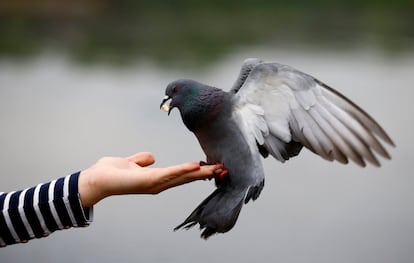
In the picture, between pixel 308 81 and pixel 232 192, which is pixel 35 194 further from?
pixel 308 81

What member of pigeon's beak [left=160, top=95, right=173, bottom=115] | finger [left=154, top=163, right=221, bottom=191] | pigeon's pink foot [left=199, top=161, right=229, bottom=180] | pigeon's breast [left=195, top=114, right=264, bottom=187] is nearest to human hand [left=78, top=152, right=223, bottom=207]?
finger [left=154, top=163, right=221, bottom=191]

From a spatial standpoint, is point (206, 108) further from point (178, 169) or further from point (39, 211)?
point (39, 211)

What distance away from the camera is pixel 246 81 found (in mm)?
2207

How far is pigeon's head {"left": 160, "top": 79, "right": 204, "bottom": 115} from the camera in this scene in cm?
217

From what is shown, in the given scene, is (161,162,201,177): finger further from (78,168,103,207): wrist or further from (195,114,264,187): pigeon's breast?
(195,114,264,187): pigeon's breast

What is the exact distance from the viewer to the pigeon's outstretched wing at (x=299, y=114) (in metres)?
2.19

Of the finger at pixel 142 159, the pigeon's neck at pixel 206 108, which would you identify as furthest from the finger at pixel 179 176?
the pigeon's neck at pixel 206 108

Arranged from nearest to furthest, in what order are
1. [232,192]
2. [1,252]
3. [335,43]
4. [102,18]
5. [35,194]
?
1. [35,194]
2. [232,192]
3. [1,252]
4. [335,43]
5. [102,18]

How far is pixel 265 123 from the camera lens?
2217 mm

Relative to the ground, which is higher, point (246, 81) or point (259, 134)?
point (246, 81)

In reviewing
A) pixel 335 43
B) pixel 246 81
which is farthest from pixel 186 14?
pixel 246 81

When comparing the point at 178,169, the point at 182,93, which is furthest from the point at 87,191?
the point at 182,93

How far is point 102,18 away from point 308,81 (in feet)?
24.9

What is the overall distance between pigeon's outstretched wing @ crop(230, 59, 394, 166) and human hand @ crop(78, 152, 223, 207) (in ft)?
1.19
